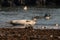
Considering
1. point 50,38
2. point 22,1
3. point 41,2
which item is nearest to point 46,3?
point 41,2

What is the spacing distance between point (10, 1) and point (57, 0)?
38.8 feet

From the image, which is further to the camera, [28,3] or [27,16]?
[28,3]

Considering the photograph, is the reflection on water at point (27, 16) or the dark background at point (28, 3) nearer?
the reflection on water at point (27, 16)

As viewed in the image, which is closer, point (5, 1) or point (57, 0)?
point (5, 1)

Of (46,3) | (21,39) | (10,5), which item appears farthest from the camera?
(46,3)

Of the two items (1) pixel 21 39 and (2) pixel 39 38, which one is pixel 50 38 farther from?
(1) pixel 21 39

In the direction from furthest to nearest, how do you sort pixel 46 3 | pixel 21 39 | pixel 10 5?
1. pixel 46 3
2. pixel 10 5
3. pixel 21 39

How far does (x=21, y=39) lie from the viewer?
10.5 metres

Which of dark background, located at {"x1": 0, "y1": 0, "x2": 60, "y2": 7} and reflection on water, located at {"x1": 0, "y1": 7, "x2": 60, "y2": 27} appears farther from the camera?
dark background, located at {"x1": 0, "y1": 0, "x2": 60, "y2": 7}

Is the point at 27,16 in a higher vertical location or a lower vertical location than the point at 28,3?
higher

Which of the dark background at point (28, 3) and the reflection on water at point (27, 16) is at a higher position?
the reflection on water at point (27, 16)

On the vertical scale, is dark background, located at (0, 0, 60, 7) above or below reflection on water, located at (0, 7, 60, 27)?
below

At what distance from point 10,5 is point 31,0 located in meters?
8.06

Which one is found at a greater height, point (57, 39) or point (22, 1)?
point (57, 39)
